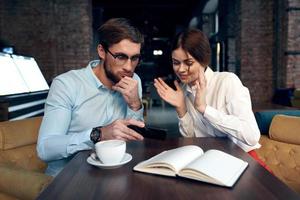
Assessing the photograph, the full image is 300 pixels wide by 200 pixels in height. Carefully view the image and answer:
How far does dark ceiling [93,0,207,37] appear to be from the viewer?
10.2 metres

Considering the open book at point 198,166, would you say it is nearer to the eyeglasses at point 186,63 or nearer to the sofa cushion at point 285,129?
the eyeglasses at point 186,63

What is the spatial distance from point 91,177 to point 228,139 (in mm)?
791

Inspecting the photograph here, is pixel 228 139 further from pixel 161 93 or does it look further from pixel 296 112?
pixel 296 112

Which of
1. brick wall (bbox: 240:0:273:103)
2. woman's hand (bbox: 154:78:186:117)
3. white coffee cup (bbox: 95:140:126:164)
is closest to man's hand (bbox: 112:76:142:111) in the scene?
woman's hand (bbox: 154:78:186:117)

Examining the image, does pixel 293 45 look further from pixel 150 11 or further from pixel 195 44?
pixel 150 11

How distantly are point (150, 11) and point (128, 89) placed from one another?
1099 centimetres

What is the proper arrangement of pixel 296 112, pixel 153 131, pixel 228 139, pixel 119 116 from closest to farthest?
pixel 153 131 → pixel 228 139 → pixel 119 116 → pixel 296 112

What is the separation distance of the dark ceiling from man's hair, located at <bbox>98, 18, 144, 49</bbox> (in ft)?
23.5

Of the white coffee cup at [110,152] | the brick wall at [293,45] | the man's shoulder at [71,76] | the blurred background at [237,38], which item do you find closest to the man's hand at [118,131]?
the white coffee cup at [110,152]

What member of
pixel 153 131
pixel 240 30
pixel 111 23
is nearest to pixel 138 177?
pixel 153 131

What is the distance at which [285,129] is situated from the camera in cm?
191

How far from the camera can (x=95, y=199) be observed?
0.76 m

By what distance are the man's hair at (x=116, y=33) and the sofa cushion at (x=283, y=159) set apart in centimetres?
→ 118

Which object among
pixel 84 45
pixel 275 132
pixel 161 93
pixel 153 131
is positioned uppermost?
pixel 84 45
